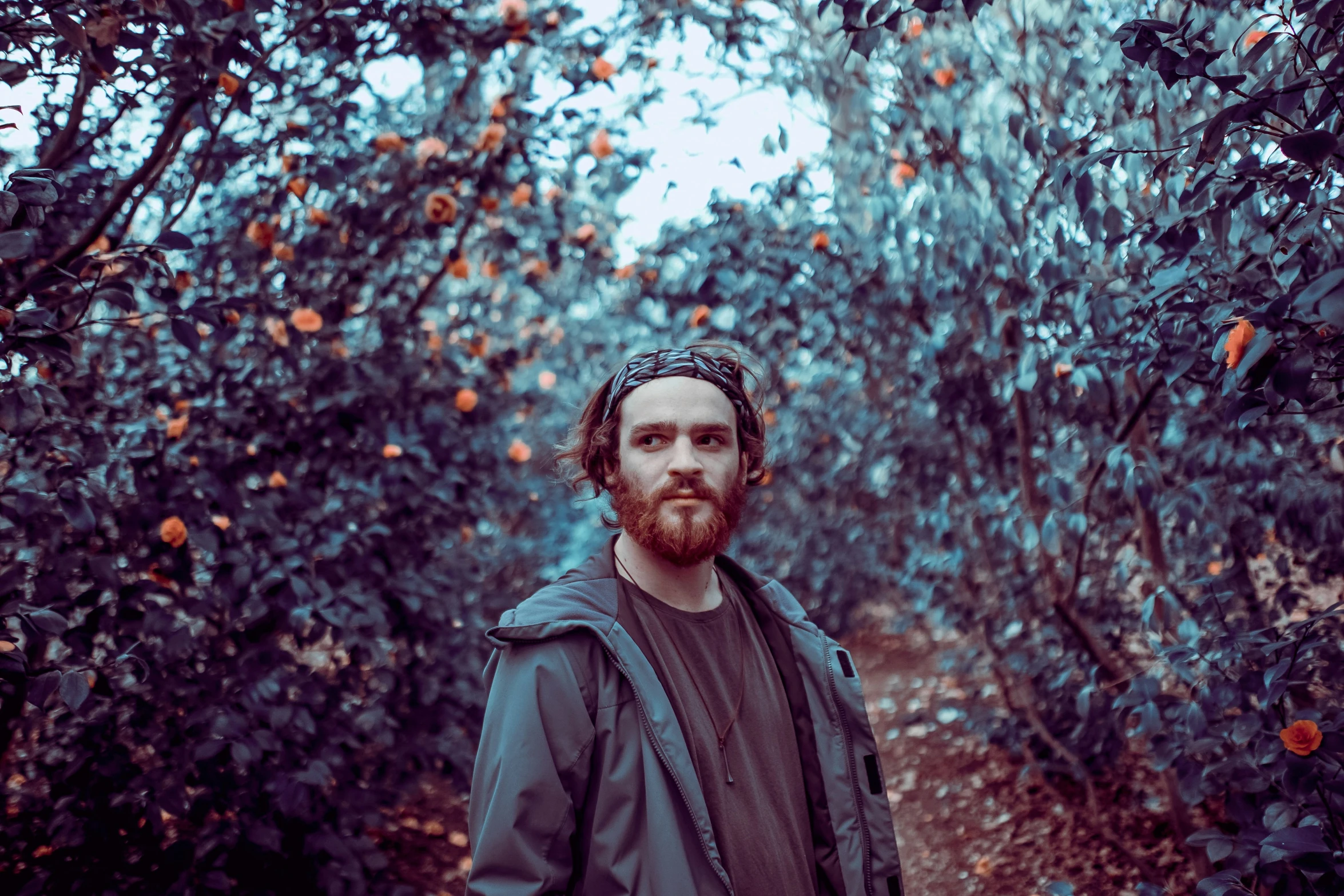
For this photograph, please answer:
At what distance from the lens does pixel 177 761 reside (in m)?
2.12

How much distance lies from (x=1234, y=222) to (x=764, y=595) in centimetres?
127

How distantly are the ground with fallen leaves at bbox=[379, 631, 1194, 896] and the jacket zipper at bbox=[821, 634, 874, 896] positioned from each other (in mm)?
1678

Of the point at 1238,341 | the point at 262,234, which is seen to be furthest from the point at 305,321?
the point at 1238,341

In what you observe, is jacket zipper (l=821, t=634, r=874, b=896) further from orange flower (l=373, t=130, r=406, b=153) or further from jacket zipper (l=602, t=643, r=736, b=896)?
orange flower (l=373, t=130, r=406, b=153)

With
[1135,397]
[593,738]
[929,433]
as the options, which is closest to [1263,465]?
[1135,397]

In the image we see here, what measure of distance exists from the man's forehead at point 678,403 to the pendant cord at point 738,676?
0.87 feet

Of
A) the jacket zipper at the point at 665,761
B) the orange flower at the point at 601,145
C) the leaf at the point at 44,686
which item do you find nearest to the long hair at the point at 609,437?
the jacket zipper at the point at 665,761

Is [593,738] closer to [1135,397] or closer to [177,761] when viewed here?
[177,761]

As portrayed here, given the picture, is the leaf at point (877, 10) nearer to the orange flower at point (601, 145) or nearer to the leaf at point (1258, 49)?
the leaf at point (1258, 49)

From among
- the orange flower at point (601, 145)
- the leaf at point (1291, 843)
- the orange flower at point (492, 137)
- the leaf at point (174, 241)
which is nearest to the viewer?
the leaf at point (1291, 843)

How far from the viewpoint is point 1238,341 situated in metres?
1.30

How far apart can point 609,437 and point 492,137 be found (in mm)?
1877

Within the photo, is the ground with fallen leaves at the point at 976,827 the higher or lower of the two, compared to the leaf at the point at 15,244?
lower

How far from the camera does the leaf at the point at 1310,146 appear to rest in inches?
44.4
